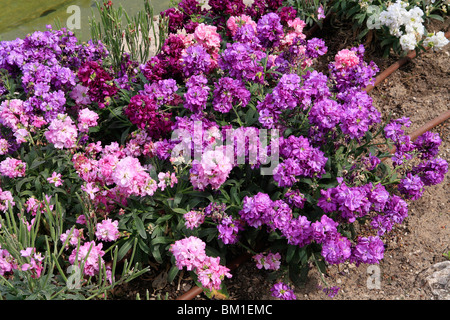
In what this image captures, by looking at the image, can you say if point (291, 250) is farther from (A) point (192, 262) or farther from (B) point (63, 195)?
(B) point (63, 195)

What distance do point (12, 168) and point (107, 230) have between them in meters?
0.77

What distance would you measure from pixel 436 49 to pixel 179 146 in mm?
2684

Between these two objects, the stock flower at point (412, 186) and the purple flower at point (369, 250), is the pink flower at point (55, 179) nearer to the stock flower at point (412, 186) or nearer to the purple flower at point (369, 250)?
the purple flower at point (369, 250)

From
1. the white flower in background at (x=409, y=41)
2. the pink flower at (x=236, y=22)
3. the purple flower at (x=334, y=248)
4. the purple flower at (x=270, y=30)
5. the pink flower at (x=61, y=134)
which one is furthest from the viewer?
the white flower in background at (x=409, y=41)

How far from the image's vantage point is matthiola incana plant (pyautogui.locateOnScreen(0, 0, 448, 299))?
2.60 metres

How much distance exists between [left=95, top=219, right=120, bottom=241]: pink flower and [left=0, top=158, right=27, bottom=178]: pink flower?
0.71 m

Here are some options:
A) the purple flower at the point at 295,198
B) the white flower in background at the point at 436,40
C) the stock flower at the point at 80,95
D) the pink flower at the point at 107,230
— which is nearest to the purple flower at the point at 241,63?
the purple flower at the point at 295,198

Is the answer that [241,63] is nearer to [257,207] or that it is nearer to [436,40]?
[257,207]

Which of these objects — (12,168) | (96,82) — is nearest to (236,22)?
(96,82)

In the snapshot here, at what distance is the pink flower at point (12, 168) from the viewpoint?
9.81 ft

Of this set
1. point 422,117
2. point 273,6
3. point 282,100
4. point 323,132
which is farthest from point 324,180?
point 273,6

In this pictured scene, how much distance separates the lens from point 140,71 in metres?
3.52

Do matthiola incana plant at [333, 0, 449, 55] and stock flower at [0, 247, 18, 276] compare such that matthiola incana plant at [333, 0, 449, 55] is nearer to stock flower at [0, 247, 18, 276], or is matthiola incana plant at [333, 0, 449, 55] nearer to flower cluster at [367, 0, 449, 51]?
flower cluster at [367, 0, 449, 51]

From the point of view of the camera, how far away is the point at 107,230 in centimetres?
270
